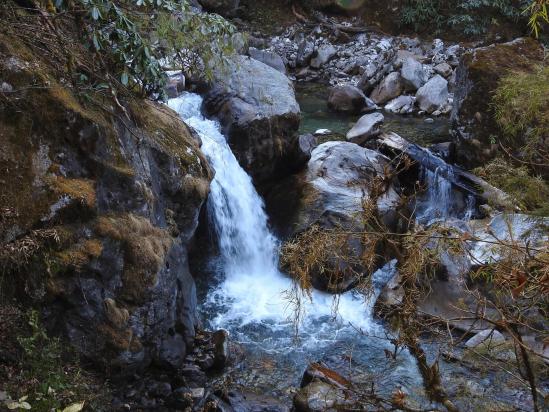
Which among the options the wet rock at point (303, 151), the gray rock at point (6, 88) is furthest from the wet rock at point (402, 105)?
the gray rock at point (6, 88)

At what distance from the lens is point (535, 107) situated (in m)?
5.27

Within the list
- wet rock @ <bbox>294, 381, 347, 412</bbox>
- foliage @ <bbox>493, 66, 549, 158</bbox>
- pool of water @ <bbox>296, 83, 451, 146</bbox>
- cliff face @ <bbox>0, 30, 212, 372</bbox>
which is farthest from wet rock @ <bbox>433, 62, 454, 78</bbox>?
wet rock @ <bbox>294, 381, 347, 412</bbox>

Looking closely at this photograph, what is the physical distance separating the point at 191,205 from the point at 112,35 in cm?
185

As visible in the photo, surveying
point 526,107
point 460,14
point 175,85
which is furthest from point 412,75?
point 526,107

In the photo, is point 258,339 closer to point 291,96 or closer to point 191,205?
point 191,205

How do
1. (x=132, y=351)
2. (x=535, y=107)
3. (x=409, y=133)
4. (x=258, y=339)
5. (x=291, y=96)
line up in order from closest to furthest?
(x=132, y=351) < (x=535, y=107) < (x=258, y=339) < (x=291, y=96) < (x=409, y=133)

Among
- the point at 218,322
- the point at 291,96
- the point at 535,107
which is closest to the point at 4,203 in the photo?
the point at 218,322

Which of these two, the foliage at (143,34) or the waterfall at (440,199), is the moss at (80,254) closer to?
the foliage at (143,34)

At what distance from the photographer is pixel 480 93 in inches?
354

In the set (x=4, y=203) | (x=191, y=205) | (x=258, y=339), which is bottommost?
(x=258, y=339)

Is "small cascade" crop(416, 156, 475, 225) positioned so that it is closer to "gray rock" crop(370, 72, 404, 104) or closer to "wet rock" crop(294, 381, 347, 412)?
"wet rock" crop(294, 381, 347, 412)

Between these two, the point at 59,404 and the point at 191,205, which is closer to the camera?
the point at 59,404

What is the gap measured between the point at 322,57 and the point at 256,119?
362 inches

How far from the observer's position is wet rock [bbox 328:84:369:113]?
12828mm
